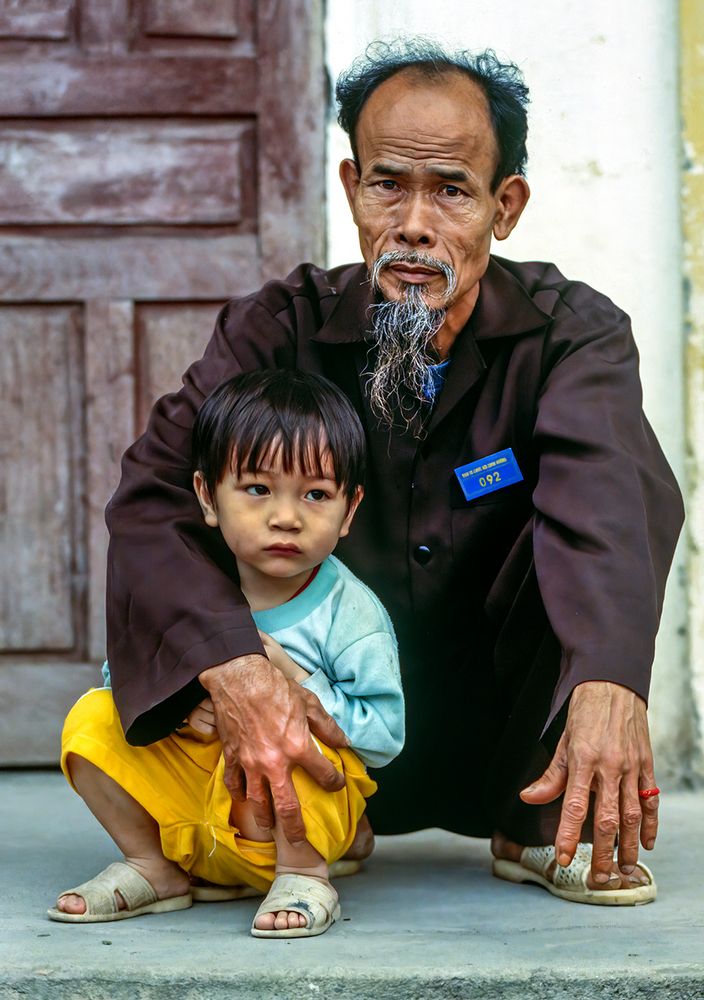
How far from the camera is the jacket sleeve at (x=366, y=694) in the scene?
2322mm

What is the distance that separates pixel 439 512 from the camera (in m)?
2.70

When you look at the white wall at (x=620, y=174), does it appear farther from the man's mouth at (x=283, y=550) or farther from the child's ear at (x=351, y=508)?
the man's mouth at (x=283, y=550)

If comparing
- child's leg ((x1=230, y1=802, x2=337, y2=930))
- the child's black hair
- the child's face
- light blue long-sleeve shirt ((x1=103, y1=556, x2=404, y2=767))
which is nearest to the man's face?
the child's black hair

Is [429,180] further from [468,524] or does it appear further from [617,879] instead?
[617,879]

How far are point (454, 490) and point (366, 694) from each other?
53cm

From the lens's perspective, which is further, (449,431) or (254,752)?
(449,431)

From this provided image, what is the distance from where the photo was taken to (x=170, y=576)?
7.75 ft

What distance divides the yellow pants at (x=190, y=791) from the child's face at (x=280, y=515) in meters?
0.33

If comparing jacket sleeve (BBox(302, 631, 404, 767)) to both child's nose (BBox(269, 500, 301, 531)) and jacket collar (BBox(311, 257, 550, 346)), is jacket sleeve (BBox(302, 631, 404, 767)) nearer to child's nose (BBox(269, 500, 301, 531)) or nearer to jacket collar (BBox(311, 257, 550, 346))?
child's nose (BBox(269, 500, 301, 531))

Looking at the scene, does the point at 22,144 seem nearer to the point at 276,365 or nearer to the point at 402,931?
the point at 276,365

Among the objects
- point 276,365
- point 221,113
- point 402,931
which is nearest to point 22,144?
point 221,113

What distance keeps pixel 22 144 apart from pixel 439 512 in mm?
1836

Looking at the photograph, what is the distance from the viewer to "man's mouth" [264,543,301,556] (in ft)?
7.66

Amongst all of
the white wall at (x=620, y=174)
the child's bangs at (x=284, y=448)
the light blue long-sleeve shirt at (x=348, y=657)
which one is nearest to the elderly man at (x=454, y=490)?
the light blue long-sleeve shirt at (x=348, y=657)
